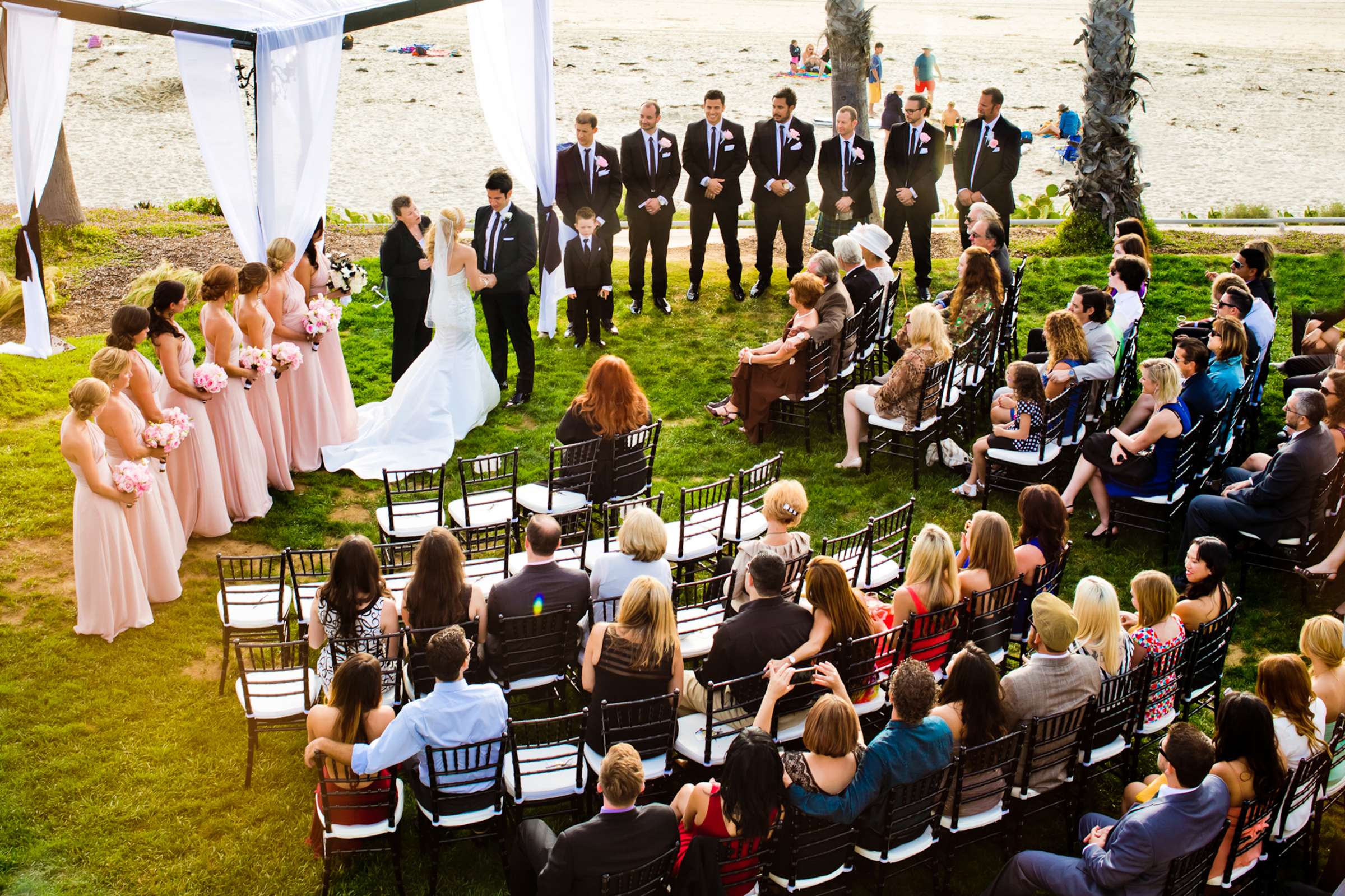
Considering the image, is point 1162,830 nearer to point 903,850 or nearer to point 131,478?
point 903,850

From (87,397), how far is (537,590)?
327 centimetres

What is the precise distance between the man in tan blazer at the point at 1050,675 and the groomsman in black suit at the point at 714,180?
8.07 metres

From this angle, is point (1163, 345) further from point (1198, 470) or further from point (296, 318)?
point (296, 318)

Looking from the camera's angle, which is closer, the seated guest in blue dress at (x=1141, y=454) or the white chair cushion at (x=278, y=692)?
the white chair cushion at (x=278, y=692)

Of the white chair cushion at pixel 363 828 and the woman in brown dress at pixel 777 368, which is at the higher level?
the woman in brown dress at pixel 777 368

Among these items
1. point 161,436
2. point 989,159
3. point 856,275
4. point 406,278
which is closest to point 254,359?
point 161,436

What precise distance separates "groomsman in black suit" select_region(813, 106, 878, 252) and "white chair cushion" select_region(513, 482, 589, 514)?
604cm

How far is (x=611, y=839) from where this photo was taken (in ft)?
15.0

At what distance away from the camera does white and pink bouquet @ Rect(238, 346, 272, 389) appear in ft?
28.9

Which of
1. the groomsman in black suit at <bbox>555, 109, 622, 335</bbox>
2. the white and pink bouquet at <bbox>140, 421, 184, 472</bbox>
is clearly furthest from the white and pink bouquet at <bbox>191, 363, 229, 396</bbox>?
the groomsman in black suit at <bbox>555, 109, 622, 335</bbox>

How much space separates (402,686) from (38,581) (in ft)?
12.1

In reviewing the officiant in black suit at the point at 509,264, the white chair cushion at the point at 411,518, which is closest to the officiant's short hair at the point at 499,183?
the officiant in black suit at the point at 509,264

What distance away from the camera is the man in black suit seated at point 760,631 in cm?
579

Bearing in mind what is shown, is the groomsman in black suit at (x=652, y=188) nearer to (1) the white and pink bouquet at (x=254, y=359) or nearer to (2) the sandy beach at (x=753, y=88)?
(1) the white and pink bouquet at (x=254, y=359)
